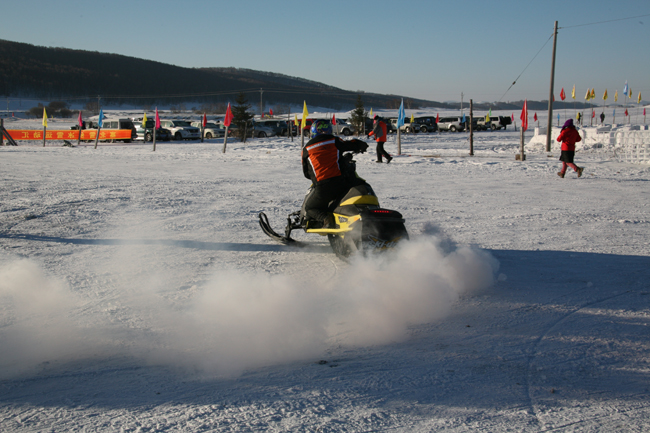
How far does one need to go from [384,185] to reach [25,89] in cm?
14651

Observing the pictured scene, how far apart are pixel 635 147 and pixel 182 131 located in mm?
29571

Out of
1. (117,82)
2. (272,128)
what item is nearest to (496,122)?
(272,128)

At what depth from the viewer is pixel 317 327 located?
11.5 ft

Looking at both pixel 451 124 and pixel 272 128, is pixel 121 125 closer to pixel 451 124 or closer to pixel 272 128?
pixel 272 128

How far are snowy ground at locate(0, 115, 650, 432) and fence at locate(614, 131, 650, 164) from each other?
439 inches

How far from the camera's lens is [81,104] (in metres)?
119

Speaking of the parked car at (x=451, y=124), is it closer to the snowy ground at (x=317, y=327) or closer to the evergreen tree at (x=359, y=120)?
the evergreen tree at (x=359, y=120)

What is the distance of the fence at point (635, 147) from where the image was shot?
16.5 meters

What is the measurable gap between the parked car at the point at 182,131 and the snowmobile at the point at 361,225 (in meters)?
33.5

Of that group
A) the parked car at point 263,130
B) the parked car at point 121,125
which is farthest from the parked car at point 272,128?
the parked car at point 121,125

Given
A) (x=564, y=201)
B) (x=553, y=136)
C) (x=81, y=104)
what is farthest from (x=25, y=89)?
(x=564, y=201)

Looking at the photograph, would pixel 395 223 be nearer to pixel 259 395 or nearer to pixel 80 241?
pixel 259 395

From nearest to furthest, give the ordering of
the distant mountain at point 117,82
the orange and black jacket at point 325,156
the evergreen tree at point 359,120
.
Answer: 1. the orange and black jacket at point 325,156
2. the evergreen tree at point 359,120
3. the distant mountain at point 117,82

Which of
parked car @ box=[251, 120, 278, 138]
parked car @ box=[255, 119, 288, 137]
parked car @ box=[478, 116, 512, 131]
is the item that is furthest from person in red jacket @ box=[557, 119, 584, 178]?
parked car @ box=[478, 116, 512, 131]
